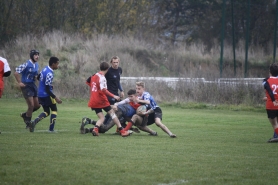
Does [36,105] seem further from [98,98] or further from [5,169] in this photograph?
[5,169]

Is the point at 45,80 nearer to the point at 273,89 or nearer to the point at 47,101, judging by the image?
the point at 47,101

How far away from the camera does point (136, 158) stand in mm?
10141

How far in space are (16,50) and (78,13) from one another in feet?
38.1

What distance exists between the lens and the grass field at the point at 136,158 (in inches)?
324

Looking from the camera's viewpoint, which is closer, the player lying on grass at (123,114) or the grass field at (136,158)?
the grass field at (136,158)

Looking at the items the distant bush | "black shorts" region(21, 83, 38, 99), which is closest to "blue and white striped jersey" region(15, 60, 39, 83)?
"black shorts" region(21, 83, 38, 99)

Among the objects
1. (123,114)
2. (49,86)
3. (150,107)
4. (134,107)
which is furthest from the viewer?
(123,114)

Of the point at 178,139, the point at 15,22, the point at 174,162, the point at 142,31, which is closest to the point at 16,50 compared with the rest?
the point at 15,22

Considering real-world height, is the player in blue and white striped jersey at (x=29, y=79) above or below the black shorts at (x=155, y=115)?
above

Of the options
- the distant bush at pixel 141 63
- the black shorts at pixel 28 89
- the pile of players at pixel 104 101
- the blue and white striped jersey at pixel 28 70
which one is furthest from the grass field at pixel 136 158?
the distant bush at pixel 141 63

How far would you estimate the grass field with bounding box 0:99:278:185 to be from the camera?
8.23 meters

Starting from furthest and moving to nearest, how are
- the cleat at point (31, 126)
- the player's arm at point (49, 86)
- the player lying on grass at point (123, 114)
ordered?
1. the player lying on grass at point (123, 114)
2. the cleat at point (31, 126)
3. the player's arm at point (49, 86)

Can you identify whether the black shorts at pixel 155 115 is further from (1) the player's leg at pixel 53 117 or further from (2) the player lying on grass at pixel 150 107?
(1) the player's leg at pixel 53 117

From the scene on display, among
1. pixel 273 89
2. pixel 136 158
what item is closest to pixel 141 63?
pixel 273 89
